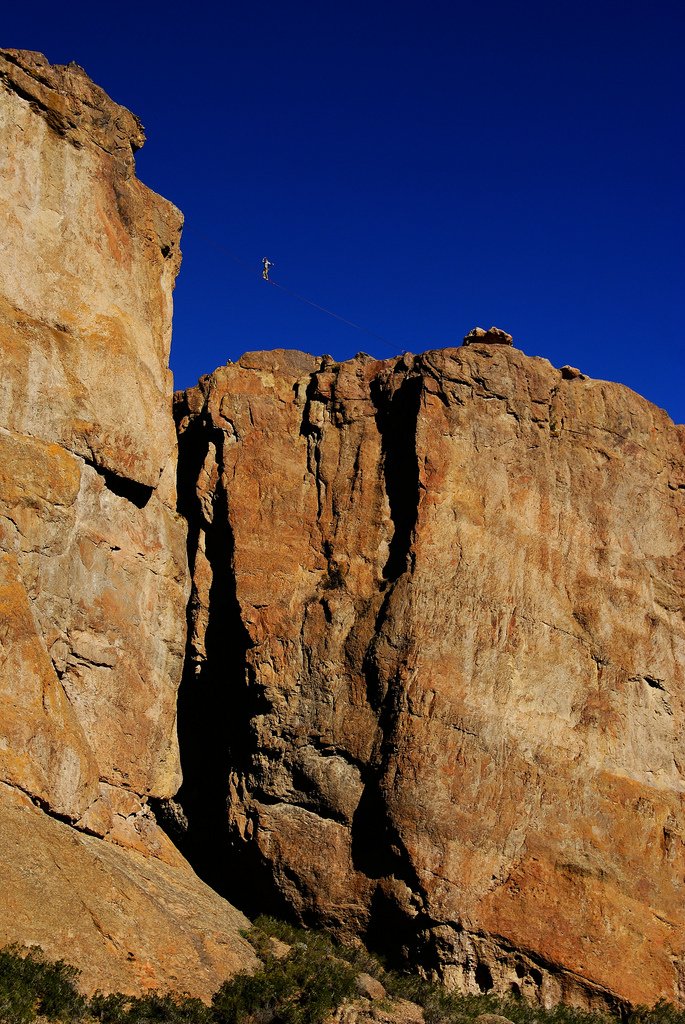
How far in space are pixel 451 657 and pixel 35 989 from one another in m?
10.9

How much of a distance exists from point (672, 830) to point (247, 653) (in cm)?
984

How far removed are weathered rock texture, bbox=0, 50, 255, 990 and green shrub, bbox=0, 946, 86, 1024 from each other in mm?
1074

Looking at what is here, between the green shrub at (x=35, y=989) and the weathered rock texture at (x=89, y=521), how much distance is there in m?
1.07

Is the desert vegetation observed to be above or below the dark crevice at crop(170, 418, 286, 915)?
below

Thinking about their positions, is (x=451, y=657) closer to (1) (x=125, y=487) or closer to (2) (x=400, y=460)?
(2) (x=400, y=460)

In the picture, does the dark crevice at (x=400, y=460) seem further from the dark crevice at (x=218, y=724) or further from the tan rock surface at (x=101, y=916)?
the tan rock surface at (x=101, y=916)

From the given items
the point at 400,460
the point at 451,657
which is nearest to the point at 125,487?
the point at 400,460

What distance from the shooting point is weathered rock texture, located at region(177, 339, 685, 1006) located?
21.4 metres

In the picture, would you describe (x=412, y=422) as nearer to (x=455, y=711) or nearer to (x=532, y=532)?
(x=532, y=532)

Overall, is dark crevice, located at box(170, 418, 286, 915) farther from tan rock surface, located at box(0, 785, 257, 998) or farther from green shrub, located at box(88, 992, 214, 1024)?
green shrub, located at box(88, 992, 214, 1024)

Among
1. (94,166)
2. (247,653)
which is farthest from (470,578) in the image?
(94,166)

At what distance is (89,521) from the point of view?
812 inches

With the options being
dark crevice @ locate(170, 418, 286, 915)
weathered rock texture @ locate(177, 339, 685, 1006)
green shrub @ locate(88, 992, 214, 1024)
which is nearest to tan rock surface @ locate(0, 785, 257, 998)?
green shrub @ locate(88, 992, 214, 1024)

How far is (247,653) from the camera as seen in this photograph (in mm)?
23484
